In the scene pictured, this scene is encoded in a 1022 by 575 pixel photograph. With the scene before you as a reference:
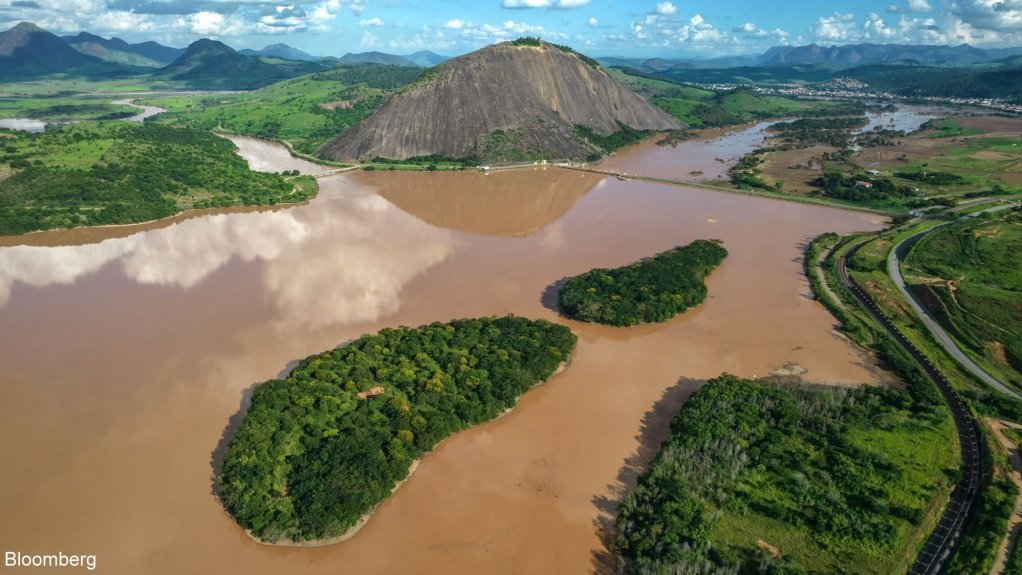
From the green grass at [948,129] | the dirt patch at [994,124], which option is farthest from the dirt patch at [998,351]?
the dirt patch at [994,124]

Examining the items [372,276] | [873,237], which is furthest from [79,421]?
[873,237]

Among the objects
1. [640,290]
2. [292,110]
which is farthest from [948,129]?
[292,110]

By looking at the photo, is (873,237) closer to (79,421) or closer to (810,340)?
(810,340)

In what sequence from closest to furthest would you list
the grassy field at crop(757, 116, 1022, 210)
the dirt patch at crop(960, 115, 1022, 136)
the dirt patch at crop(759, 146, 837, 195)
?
1. the grassy field at crop(757, 116, 1022, 210)
2. the dirt patch at crop(759, 146, 837, 195)
3. the dirt patch at crop(960, 115, 1022, 136)

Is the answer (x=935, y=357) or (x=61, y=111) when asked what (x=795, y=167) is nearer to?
(x=935, y=357)

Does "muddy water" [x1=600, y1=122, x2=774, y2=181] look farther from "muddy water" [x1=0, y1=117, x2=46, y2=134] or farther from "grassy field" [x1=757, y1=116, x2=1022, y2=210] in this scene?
"muddy water" [x1=0, y1=117, x2=46, y2=134]

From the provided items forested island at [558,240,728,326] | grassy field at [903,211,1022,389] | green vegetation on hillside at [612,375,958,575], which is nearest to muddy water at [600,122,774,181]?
grassy field at [903,211,1022,389]

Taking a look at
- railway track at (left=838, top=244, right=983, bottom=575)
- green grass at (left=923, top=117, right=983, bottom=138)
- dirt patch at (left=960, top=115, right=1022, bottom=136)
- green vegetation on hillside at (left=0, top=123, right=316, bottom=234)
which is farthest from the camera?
dirt patch at (left=960, top=115, right=1022, bottom=136)

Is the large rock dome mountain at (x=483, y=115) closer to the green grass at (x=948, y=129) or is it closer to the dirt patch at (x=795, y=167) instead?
the dirt patch at (x=795, y=167)
